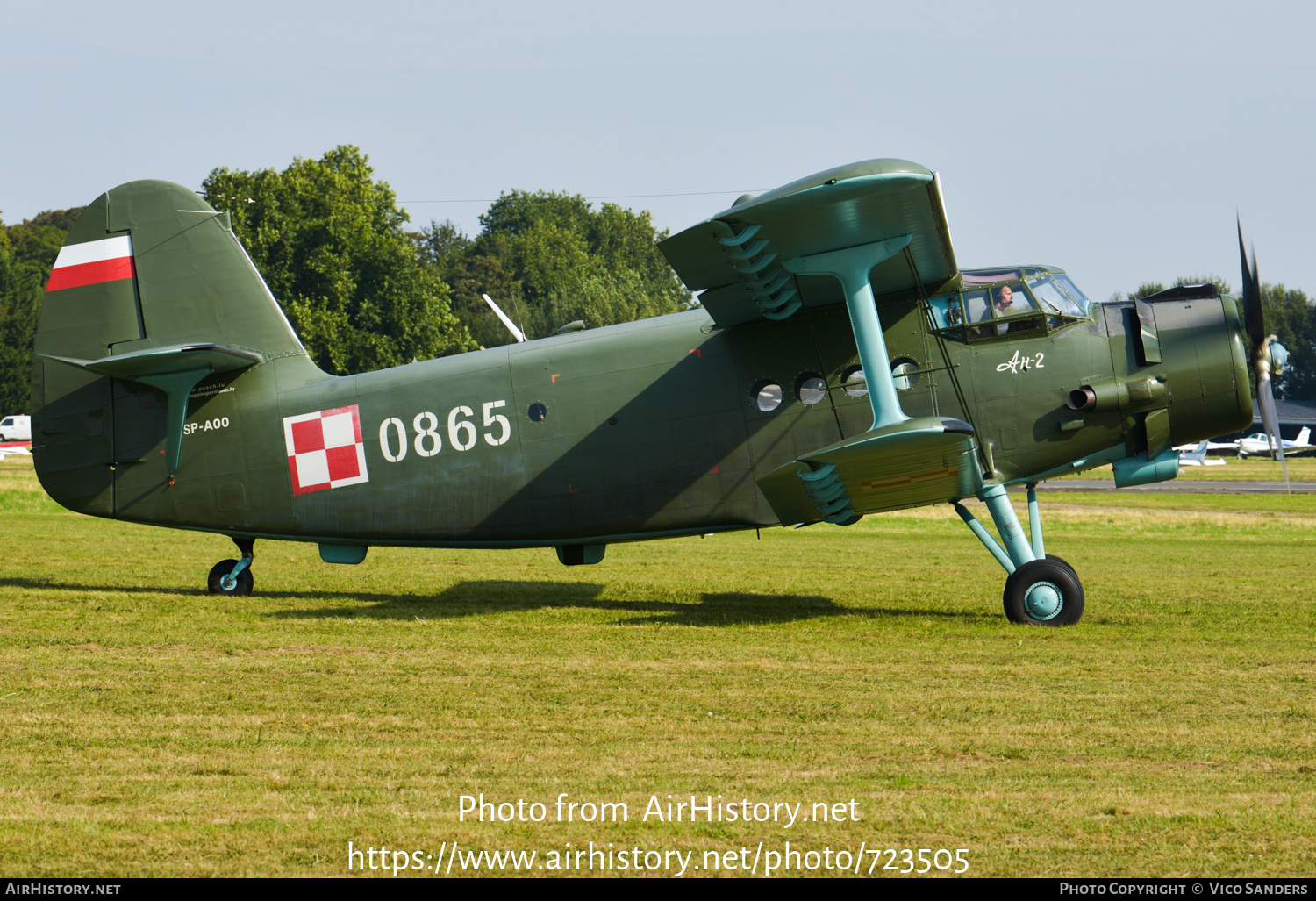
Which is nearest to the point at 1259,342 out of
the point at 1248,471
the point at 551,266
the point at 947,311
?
the point at 947,311

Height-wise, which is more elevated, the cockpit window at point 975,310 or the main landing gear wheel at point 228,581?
the cockpit window at point 975,310

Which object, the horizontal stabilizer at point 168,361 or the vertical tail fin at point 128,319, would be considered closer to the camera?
the horizontal stabilizer at point 168,361

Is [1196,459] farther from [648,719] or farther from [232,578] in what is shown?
[648,719]

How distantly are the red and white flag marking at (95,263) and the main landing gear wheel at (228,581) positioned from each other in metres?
3.58

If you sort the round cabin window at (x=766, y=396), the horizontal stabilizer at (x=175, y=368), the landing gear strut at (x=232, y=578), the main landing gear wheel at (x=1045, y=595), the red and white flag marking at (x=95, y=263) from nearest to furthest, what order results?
the main landing gear wheel at (x=1045, y=595), the round cabin window at (x=766, y=396), the horizontal stabilizer at (x=175, y=368), the red and white flag marking at (x=95, y=263), the landing gear strut at (x=232, y=578)

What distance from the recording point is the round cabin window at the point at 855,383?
36.9 feet

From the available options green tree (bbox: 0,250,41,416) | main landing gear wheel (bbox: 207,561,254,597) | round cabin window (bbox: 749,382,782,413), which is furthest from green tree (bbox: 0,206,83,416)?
round cabin window (bbox: 749,382,782,413)

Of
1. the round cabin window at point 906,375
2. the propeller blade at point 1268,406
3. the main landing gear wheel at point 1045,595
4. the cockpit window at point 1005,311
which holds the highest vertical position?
the cockpit window at point 1005,311

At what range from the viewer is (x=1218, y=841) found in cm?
481

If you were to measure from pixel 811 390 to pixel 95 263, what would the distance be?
837cm

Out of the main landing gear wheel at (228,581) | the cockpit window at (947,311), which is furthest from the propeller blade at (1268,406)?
the main landing gear wheel at (228,581)

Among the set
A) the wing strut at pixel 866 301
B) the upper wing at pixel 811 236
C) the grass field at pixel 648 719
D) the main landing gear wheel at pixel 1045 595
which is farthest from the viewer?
the main landing gear wheel at pixel 1045 595

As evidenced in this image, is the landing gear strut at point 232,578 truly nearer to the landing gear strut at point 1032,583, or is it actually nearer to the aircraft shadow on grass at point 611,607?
the aircraft shadow on grass at point 611,607
